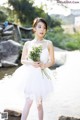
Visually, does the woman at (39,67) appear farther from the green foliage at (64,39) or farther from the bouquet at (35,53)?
the green foliage at (64,39)

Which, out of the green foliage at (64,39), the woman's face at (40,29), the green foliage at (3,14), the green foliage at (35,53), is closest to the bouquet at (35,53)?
the green foliage at (35,53)

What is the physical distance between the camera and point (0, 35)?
12203mm

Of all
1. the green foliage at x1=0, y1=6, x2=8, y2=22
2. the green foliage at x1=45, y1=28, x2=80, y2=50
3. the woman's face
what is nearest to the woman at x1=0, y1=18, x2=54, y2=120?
the woman's face

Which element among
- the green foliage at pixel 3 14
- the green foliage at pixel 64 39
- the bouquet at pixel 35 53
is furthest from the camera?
the green foliage at pixel 64 39

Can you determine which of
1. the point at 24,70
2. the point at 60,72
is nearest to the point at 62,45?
the point at 60,72

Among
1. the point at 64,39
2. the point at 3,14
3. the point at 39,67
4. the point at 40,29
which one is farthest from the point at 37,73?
the point at 64,39

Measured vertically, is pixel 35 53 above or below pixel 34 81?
above

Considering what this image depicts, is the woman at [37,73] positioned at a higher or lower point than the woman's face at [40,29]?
lower

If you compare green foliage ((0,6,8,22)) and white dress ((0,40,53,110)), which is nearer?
white dress ((0,40,53,110))

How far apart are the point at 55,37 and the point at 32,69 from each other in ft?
33.9

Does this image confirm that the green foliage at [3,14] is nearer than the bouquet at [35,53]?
No

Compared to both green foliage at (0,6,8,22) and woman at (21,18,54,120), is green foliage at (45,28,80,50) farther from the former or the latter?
woman at (21,18,54,120)

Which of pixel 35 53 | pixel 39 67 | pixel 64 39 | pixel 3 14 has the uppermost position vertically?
pixel 3 14

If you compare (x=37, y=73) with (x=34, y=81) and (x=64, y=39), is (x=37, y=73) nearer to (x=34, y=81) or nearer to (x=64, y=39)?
(x=34, y=81)
